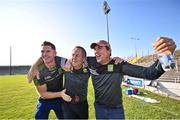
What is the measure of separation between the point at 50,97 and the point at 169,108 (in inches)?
298

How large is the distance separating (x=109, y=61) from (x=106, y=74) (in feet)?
1.03

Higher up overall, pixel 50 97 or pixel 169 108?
pixel 50 97

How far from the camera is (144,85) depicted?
62.5 ft

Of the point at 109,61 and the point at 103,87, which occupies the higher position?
the point at 109,61

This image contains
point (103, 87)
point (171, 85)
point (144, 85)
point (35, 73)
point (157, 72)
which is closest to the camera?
point (157, 72)

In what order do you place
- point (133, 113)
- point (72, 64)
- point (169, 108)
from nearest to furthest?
point (72, 64) < point (133, 113) < point (169, 108)

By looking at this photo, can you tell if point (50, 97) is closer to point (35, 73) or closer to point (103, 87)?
point (35, 73)

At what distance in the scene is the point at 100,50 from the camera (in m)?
4.80

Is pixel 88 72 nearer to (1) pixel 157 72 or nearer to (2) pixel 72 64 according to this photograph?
(2) pixel 72 64

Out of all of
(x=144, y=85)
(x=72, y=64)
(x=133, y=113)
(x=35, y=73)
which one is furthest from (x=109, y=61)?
(x=144, y=85)

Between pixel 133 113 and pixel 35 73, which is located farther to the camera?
pixel 133 113

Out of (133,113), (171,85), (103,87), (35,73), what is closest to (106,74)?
(103,87)

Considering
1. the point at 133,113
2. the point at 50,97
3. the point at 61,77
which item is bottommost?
the point at 133,113

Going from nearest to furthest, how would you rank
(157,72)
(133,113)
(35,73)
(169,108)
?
1. (157,72)
2. (35,73)
3. (133,113)
4. (169,108)
